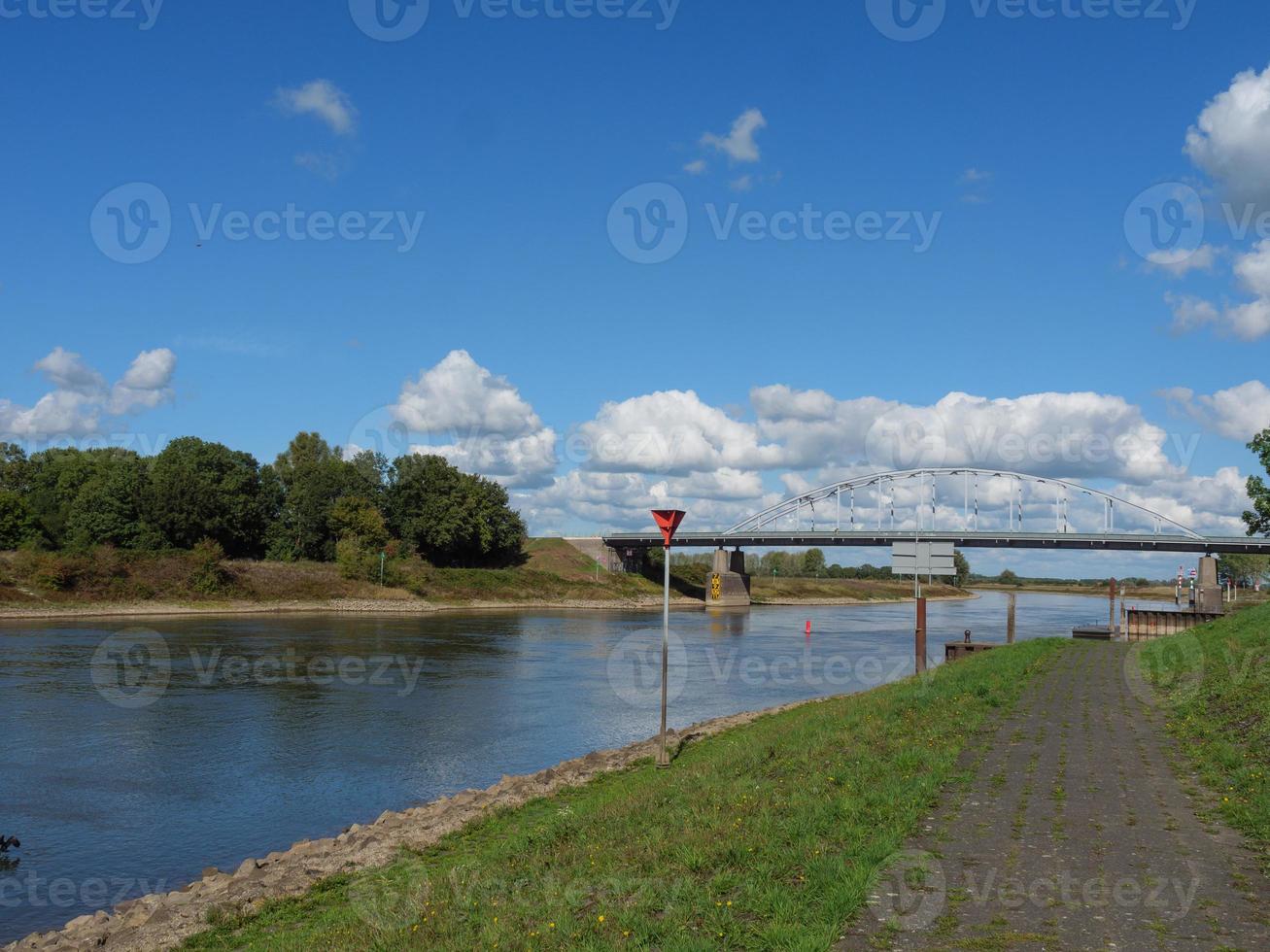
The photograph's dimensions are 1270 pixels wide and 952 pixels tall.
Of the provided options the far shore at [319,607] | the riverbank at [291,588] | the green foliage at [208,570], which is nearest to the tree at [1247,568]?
the riverbank at [291,588]

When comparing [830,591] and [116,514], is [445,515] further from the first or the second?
[830,591]

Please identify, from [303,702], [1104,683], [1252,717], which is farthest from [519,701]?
[1252,717]

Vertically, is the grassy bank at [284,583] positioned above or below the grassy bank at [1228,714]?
below

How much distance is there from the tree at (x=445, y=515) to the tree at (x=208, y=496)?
15102mm

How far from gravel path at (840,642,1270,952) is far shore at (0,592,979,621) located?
6664 centimetres

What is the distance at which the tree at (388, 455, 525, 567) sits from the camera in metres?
105

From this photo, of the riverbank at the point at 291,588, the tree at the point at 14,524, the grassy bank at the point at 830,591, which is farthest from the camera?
the grassy bank at the point at 830,591

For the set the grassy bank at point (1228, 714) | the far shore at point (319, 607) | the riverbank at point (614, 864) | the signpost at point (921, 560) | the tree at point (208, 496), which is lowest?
the far shore at point (319, 607)

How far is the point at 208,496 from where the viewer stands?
284 feet

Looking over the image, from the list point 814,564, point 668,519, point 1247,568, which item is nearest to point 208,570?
point 668,519

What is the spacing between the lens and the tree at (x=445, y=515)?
10500 cm

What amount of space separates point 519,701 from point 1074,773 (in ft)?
74.1

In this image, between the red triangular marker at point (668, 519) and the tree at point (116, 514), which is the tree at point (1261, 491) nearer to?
the red triangular marker at point (668, 519)

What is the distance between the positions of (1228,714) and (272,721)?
2289 centimetres
